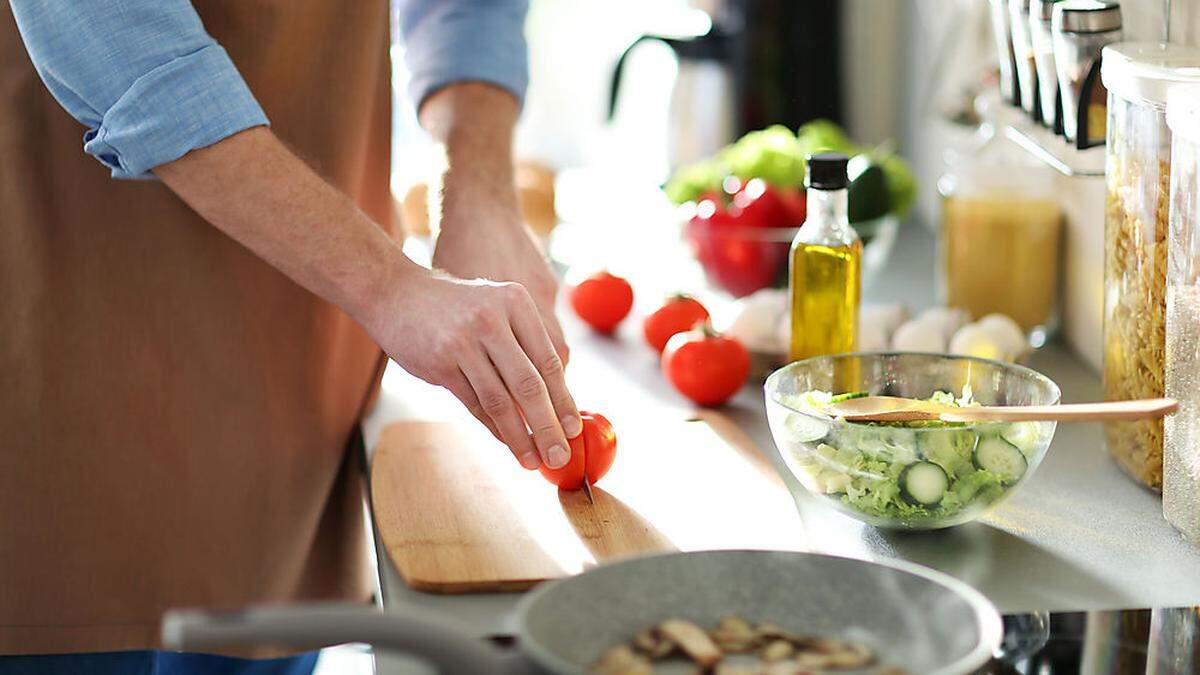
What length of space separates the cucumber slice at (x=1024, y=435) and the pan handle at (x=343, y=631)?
0.46 metres

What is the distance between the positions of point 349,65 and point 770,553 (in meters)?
0.65

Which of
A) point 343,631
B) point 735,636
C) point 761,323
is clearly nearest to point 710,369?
point 761,323

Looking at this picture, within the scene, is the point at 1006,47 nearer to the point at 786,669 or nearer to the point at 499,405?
the point at 499,405

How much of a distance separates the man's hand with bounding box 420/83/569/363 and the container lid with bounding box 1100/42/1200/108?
1.52 feet

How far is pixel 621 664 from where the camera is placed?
0.68 meters

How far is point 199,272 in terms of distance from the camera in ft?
3.90

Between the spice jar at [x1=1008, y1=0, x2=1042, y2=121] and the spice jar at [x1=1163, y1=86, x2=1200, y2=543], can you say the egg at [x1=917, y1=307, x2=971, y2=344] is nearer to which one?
the spice jar at [x1=1008, y1=0, x2=1042, y2=121]

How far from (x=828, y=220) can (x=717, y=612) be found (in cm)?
54

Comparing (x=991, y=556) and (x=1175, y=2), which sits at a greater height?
(x=1175, y=2)

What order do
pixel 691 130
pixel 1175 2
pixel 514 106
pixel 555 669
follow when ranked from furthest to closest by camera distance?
pixel 691 130
pixel 514 106
pixel 1175 2
pixel 555 669

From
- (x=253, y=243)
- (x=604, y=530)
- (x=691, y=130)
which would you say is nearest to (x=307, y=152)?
(x=253, y=243)

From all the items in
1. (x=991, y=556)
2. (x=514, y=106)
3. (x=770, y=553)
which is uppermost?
(x=514, y=106)

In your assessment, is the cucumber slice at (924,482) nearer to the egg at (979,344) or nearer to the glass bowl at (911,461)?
the glass bowl at (911,461)

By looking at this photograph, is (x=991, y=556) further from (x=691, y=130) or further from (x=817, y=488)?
(x=691, y=130)
